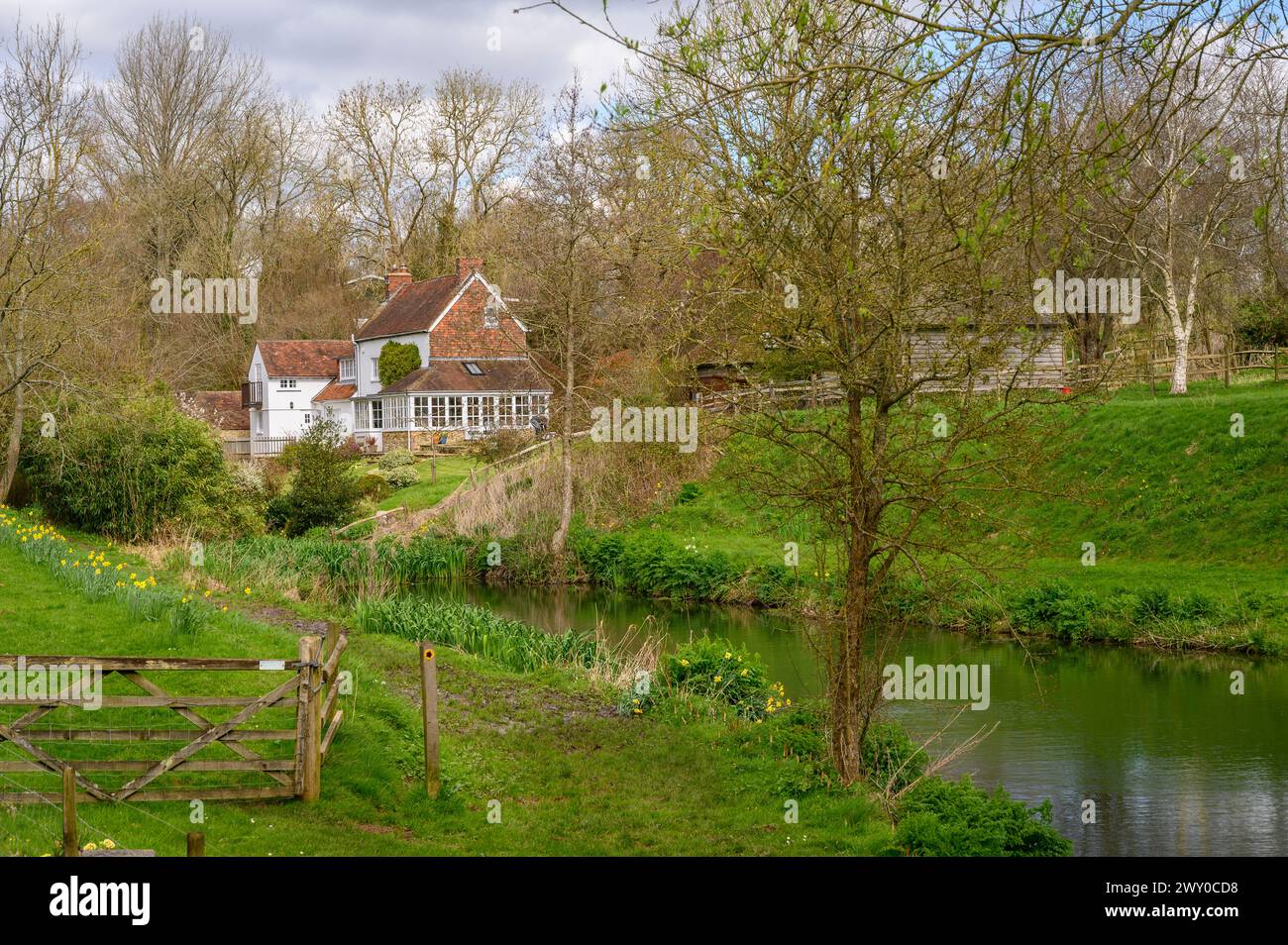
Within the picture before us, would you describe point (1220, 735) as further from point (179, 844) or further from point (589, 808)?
point (179, 844)

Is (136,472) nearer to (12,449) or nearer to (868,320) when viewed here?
(12,449)

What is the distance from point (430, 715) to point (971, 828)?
458 centimetres

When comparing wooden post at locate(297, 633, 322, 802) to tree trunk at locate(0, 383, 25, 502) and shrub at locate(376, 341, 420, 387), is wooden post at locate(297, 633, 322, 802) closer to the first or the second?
tree trunk at locate(0, 383, 25, 502)

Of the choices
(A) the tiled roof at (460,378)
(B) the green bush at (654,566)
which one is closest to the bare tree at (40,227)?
(B) the green bush at (654,566)

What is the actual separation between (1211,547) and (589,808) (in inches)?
680

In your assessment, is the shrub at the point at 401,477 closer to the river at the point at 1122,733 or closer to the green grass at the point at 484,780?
the river at the point at 1122,733

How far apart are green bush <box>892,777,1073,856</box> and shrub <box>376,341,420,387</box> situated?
47396 mm

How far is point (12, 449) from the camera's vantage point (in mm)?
29375

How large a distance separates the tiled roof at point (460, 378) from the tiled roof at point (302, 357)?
819 cm

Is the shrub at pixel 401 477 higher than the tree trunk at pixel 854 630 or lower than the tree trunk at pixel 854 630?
higher

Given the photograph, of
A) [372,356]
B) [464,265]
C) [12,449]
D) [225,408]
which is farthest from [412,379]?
[12,449]

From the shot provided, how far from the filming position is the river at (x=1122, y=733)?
39.0 feet

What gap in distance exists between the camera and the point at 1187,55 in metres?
6.76

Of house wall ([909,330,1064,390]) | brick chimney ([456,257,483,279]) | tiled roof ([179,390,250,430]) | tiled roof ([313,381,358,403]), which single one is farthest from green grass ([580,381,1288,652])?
tiled roof ([179,390,250,430])
